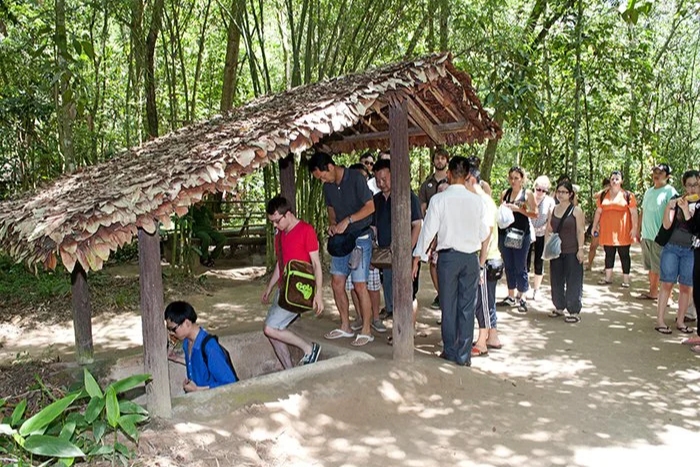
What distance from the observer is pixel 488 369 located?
17.6ft

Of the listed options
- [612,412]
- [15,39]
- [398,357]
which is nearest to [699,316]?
[612,412]

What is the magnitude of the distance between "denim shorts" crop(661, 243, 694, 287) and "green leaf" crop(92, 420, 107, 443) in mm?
5582

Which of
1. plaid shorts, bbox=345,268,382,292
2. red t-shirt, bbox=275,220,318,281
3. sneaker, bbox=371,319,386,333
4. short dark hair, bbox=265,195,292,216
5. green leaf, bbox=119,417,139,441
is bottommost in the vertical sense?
sneaker, bbox=371,319,386,333

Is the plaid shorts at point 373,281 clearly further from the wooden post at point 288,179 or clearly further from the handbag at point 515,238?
the handbag at point 515,238

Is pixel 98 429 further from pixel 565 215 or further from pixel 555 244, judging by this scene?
pixel 565 215

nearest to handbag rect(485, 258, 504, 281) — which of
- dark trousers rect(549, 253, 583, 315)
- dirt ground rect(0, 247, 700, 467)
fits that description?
dirt ground rect(0, 247, 700, 467)

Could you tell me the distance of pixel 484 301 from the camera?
18.5 feet

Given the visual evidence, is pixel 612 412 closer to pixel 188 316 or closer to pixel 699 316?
pixel 699 316

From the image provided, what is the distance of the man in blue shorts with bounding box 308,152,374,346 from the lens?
546 centimetres

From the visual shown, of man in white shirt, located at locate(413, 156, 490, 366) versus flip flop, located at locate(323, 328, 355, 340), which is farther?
flip flop, located at locate(323, 328, 355, 340)

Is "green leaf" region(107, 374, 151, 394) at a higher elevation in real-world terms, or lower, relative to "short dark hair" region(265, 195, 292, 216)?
lower

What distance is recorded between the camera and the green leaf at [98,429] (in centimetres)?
312

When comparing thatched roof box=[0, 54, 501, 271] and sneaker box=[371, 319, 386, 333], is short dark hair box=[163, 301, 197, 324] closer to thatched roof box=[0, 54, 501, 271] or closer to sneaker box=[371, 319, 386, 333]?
thatched roof box=[0, 54, 501, 271]

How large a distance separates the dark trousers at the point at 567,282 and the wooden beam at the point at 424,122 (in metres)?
2.16
